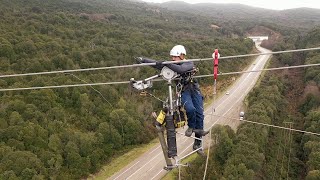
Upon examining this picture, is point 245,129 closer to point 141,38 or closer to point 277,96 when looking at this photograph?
point 277,96

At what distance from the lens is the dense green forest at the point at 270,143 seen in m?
33.4

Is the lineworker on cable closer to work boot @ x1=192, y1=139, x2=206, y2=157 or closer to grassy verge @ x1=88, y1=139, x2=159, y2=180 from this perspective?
work boot @ x1=192, y1=139, x2=206, y2=157

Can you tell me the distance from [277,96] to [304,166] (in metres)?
15.2

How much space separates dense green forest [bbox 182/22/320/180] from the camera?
33406 millimetres

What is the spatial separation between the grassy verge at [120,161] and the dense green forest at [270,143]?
7.90 metres

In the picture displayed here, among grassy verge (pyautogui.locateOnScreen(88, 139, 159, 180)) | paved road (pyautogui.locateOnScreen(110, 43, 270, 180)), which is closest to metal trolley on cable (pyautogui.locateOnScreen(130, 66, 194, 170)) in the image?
paved road (pyautogui.locateOnScreen(110, 43, 270, 180))

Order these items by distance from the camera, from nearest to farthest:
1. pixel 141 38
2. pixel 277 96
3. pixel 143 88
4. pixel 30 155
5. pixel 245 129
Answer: pixel 143 88 → pixel 30 155 → pixel 245 129 → pixel 277 96 → pixel 141 38

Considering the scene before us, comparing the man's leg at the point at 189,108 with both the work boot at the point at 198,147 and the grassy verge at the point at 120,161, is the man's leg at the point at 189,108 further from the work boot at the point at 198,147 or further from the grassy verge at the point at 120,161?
the grassy verge at the point at 120,161

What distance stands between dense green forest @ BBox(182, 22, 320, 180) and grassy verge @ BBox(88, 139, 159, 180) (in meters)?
7.90

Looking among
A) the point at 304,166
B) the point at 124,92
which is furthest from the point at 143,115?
the point at 304,166

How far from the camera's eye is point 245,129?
38156 millimetres

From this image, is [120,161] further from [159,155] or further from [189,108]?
[189,108]

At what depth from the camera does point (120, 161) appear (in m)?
39.2

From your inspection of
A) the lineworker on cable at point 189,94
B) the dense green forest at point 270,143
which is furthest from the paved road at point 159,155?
the lineworker on cable at point 189,94
